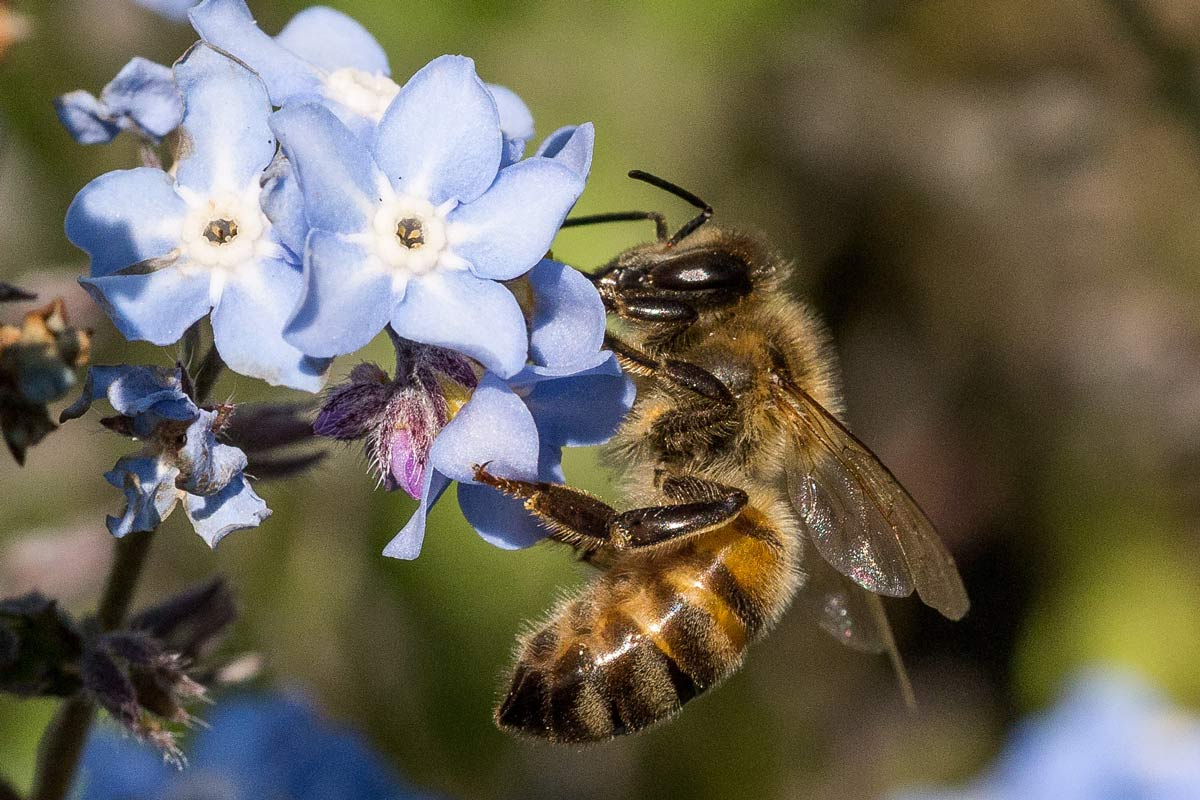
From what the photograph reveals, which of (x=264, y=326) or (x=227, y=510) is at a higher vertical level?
(x=264, y=326)

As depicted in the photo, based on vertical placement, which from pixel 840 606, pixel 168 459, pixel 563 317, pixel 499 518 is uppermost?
pixel 563 317

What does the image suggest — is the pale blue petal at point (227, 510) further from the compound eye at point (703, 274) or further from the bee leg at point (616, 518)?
the compound eye at point (703, 274)

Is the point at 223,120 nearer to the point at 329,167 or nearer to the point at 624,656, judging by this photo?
the point at 329,167

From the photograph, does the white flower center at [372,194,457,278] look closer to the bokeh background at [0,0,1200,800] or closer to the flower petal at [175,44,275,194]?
the flower petal at [175,44,275,194]

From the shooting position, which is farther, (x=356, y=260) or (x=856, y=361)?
(x=856, y=361)

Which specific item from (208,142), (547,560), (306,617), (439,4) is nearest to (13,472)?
(306,617)

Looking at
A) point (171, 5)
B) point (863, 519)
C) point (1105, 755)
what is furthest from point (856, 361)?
point (171, 5)
